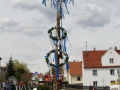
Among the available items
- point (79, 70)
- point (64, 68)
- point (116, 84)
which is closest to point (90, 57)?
point (79, 70)

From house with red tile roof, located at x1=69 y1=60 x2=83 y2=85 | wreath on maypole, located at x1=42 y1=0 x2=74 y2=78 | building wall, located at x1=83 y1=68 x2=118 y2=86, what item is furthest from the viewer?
house with red tile roof, located at x1=69 y1=60 x2=83 y2=85

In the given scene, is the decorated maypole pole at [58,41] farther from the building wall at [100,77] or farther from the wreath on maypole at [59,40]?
the building wall at [100,77]

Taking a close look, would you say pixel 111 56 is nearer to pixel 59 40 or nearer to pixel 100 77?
pixel 100 77

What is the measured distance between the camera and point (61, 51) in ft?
47.6

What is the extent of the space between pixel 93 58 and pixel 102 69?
11.6 ft

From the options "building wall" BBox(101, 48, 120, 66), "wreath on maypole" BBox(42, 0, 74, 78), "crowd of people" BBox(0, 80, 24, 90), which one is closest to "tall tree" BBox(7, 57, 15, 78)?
"building wall" BBox(101, 48, 120, 66)

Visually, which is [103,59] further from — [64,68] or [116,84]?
[64,68]

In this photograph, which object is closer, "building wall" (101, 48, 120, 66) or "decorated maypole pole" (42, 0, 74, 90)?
"decorated maypole pole" (42, 0, 74, 90)

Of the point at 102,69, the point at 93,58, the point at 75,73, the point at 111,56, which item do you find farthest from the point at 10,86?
the point at 75,73

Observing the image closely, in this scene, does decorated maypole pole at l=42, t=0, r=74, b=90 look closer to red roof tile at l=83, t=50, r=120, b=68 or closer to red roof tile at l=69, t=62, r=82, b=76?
red roof tile at l=83, t=50, r=120, b=68

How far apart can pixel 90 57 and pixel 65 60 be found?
46020 millimetres

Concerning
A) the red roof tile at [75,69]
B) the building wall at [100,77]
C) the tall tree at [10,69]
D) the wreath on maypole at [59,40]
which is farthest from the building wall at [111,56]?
the wreath on maypole at [59,40]

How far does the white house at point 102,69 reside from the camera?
5684 cm

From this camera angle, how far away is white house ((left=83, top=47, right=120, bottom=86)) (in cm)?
5684
